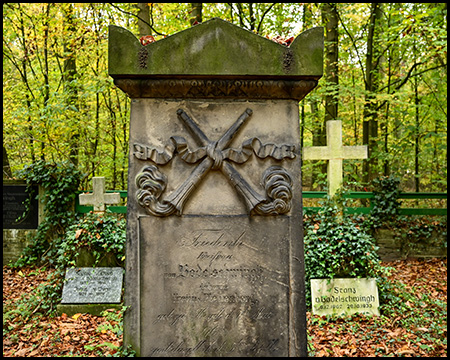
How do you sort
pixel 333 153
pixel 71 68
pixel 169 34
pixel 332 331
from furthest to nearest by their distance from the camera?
pixel 71 68
pixel 169 34
pixel 333 153
pixel 332 331

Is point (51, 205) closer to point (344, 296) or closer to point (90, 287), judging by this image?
point (90, 287)

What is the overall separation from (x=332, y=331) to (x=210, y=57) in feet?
12.8

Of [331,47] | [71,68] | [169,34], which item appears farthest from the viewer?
[71,68]

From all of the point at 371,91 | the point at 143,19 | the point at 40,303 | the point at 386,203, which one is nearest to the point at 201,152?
the point at 40,303

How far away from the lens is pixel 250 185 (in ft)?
10.1

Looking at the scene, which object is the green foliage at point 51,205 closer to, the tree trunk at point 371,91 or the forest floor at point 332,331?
the forest floor at point 332,331

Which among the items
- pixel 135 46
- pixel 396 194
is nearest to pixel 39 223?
pixel 135 46

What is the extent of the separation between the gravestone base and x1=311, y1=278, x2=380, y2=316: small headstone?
3.04 metres

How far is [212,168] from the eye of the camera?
3.06 m

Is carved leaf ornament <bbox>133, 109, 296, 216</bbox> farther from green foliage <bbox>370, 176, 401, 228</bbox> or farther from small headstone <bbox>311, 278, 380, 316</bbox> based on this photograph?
green foliage <bbox>370, 176, 401, 228</bbox>

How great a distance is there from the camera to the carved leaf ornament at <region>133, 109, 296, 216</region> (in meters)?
2.98

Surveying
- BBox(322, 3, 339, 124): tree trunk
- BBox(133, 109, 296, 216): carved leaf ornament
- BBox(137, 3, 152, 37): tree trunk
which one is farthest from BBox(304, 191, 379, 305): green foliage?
BBox(137, 3, 152, 37): tree trunk

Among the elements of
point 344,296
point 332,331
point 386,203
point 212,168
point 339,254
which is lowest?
point 332,331

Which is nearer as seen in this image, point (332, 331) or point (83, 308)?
point (332, 331)
